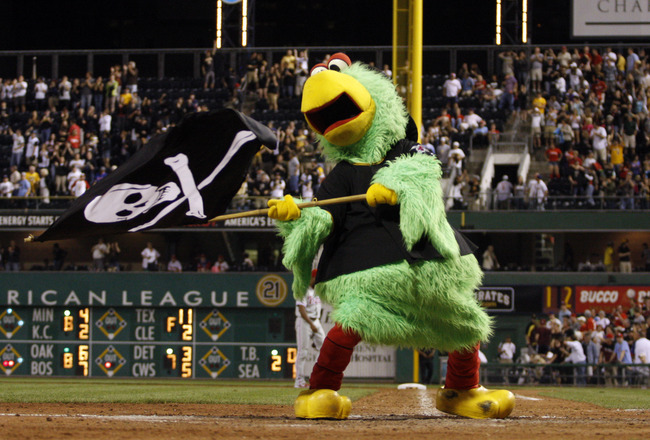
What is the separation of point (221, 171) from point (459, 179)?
14283mm

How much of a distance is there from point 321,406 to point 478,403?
104 centimetres

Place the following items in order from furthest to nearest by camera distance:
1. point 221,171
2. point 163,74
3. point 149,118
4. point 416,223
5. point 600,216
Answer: point 163,74, point 149,118, point 600,216, point 221,171, point 416,223

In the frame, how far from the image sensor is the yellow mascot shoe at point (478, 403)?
230 inches

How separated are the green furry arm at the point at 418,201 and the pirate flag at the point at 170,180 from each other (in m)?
0.85

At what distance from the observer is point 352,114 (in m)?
5.91

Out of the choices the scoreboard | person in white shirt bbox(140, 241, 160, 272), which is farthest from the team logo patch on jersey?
person in white shirt bbox(140, 241, 160, 272)

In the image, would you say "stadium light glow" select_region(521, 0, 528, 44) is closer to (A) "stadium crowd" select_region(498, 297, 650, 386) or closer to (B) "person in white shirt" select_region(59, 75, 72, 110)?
(A) "stadium crowd" select_region(498, 297, 650, 386)

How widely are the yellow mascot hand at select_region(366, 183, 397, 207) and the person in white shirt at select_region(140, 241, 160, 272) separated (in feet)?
49.3

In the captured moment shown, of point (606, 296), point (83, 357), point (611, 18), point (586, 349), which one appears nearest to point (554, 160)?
point (606, 296)

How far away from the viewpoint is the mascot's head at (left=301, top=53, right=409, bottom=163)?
5.88 m

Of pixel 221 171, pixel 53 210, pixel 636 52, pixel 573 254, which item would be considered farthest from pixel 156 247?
pixel 221 171

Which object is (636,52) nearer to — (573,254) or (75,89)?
(573,254)

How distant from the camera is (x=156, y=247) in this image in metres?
22.0

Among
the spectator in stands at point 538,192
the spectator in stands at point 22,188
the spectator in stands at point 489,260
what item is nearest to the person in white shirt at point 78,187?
the spectator in stands at point 22,188
